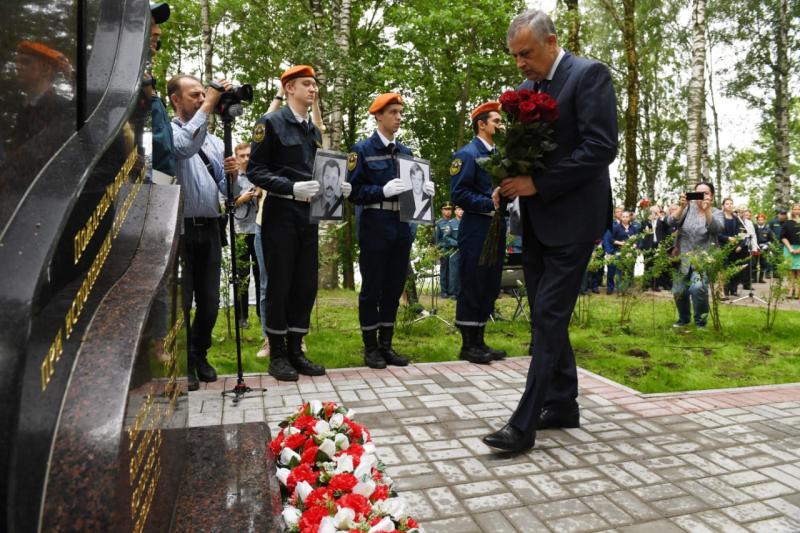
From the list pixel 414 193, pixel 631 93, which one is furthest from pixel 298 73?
pixel 631 93

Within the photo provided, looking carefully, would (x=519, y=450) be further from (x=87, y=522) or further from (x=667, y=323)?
(x=667, y=323)

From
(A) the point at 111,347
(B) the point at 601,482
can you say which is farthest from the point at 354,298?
(A) the point at 111,347

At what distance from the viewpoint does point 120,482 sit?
4.36 feet

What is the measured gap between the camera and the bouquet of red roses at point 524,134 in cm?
370

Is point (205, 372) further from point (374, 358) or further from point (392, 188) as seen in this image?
point (392, 188)

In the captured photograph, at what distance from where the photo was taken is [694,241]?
920cm

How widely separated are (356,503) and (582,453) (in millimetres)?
2018

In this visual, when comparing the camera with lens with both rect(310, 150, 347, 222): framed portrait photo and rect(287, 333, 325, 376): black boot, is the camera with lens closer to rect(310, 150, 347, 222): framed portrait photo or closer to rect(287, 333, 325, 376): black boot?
rect(310, 150, 347, 222): framed portrait photo

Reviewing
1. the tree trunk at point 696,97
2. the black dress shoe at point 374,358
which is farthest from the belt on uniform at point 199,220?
the tree trunk at point 696,97

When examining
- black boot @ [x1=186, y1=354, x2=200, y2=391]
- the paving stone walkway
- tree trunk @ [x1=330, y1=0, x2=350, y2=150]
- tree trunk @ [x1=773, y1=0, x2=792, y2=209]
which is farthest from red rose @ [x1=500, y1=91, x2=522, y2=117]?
tree trunk @ [x1=773, y1=0, x2=792, y2=209]

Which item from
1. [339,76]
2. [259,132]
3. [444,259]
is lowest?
[444,259]

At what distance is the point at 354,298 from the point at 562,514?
1075 cm

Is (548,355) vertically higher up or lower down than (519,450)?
higher up

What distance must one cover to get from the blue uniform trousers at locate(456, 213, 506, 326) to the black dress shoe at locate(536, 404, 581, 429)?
2.15 meters
